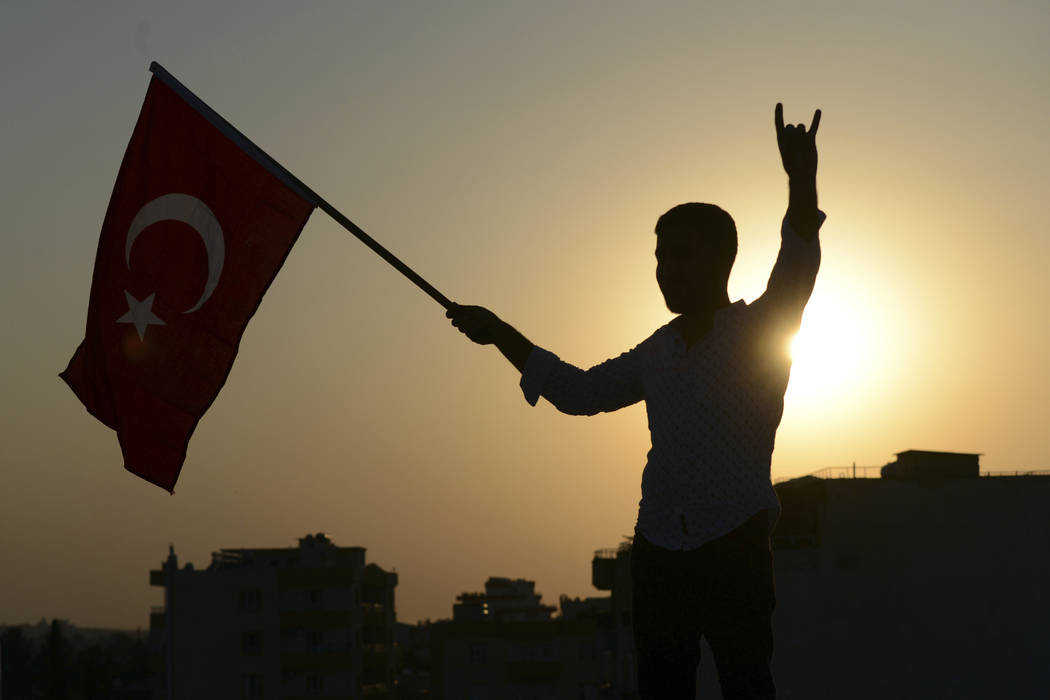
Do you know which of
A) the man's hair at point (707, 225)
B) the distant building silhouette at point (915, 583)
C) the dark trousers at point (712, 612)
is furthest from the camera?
the distant building silhouette at point (915, 583)

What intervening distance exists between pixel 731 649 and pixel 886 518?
4752 cm

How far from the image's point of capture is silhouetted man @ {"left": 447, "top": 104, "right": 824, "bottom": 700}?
5230 mm

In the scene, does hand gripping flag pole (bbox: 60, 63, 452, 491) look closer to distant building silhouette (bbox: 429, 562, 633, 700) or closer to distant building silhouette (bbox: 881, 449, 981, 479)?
distant building silhouette (bbox: 881, 449, 981, 479)

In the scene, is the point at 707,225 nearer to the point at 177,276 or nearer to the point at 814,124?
the point at 814,124

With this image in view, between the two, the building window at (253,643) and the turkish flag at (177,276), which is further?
the building window at (253,643)

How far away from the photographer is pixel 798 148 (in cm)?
523

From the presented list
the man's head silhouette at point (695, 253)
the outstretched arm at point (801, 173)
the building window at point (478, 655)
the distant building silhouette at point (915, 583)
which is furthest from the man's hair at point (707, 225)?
the building window at point (478, 655)

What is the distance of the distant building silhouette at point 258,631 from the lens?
8831 centimetres

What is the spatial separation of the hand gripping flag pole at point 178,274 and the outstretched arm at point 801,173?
360 cm

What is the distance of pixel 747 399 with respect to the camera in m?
5.32

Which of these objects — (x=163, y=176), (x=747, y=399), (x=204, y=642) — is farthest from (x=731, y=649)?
(x=204, y=642)

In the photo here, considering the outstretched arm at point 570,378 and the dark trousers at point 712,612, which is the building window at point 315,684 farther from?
the dark trousers at point 712,612

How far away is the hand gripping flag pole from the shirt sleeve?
8.63 ft

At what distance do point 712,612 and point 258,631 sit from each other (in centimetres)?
8652
